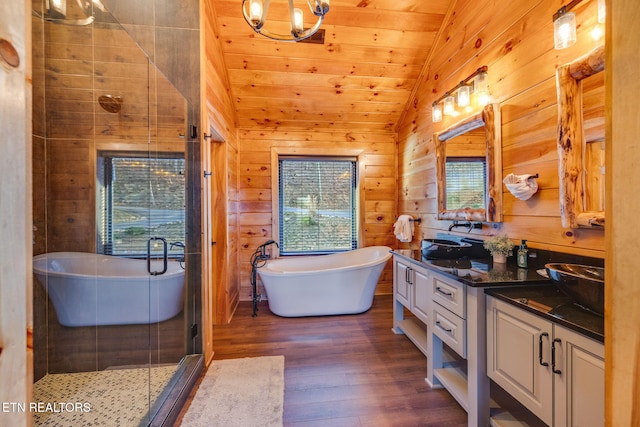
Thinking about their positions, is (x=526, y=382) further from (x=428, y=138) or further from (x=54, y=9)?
(x=54, y=9)

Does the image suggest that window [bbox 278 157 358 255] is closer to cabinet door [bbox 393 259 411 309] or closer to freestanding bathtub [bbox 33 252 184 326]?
cabinet door [bbox 393 259 411 309]

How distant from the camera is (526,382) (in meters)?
1.14

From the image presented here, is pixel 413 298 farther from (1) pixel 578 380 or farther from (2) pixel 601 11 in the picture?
(2) pixel 601 11

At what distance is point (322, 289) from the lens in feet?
9.61

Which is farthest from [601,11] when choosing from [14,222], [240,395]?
[240,395]

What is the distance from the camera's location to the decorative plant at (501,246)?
1.77 meters

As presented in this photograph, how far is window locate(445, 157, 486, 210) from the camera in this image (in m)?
2.15

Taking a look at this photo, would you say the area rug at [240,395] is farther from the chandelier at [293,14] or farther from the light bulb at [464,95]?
the light bulb at [464,95]

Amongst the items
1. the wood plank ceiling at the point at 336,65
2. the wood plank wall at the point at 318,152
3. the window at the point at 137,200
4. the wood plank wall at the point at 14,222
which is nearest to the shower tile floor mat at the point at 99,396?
the window at the point at 137,200

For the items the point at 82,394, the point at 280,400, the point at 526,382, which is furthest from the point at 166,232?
the point at 526,382

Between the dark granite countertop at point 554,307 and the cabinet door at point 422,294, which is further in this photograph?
the cabinet door at point 422,294

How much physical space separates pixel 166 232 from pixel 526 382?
2460 millimetres

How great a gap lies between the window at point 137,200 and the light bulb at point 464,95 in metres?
2.50

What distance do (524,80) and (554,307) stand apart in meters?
1.56
